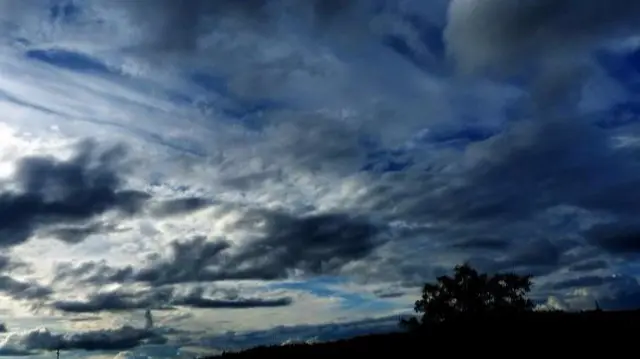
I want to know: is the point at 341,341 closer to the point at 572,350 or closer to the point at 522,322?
the point at 522,322

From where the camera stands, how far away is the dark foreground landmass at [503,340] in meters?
36.7

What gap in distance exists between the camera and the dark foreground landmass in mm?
36719

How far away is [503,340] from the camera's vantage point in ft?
128

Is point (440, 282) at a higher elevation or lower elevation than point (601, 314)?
higher

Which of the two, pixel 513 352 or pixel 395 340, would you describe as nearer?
pixel 513 352

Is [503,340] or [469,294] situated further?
[469,294]

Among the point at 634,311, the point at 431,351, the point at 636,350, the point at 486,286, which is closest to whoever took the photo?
the point at 636,350

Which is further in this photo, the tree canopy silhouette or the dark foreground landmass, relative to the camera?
the tree canopy silhouette

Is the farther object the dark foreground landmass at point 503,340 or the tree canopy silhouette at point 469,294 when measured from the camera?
the tree canopy silhouette at point 469,294

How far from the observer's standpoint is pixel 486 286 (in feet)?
310

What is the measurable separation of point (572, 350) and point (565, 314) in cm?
1187

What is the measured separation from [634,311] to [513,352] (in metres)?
13.8

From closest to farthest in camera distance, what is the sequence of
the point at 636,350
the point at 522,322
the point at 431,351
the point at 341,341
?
the point at 636,350, the point at 431,351, the point at 522,322, the point at 341,341

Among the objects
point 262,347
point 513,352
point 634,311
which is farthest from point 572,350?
point 262,347
